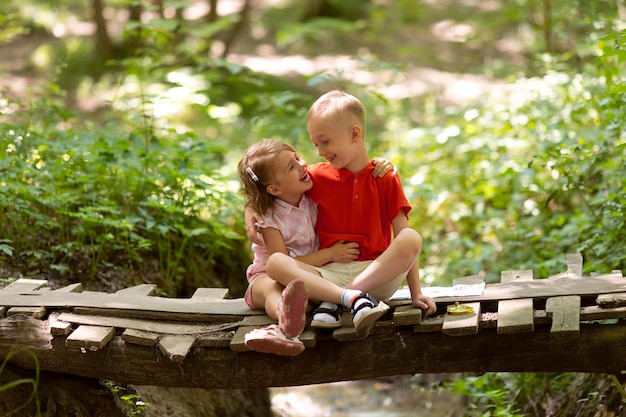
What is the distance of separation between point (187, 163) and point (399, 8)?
358 inches

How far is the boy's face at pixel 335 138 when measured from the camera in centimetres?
382

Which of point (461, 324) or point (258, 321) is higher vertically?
point (461, 324)

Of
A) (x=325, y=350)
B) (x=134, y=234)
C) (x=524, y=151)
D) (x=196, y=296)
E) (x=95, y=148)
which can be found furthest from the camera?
(x=524, y=151)

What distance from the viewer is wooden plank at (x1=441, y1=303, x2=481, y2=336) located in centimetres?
345

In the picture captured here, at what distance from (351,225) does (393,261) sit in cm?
40

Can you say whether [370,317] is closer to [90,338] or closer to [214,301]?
[214,301]

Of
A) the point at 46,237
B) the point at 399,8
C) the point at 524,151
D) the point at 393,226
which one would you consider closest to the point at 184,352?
the point at 393,226

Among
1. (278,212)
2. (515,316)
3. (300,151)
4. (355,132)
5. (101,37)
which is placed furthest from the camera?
(101,37)

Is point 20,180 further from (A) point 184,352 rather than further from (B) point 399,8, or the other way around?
(B) point 399,8

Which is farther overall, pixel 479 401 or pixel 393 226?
pixel 479 401

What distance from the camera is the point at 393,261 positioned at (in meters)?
3.68

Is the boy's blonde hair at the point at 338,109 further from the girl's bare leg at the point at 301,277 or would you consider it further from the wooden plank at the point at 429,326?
the wooden plank at the point at 429,326

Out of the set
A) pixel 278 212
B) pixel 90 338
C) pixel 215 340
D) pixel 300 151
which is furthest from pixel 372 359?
pixel 300 151

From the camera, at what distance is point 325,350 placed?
3.71m
